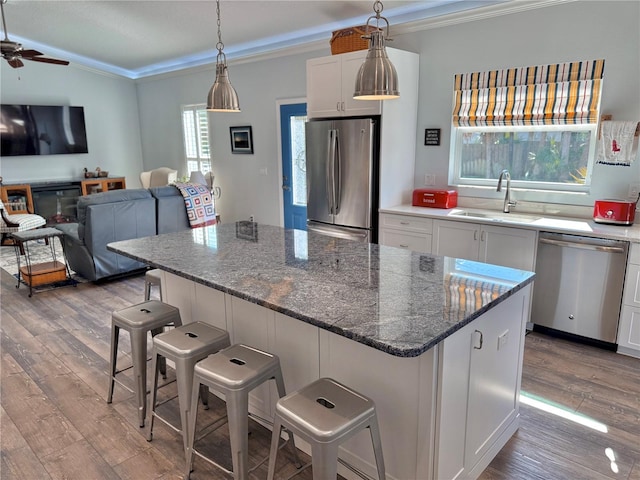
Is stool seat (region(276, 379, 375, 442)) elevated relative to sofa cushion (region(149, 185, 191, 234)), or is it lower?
lower

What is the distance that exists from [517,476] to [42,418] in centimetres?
252

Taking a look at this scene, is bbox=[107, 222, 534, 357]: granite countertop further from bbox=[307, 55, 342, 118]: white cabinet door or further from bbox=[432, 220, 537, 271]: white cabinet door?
bbox=[307, 55, 342, 118]: white cabinet door

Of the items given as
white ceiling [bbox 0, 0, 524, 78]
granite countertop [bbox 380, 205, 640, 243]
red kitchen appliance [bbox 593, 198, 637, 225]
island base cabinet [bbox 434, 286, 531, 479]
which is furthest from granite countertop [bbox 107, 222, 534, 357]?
white ceiling [bbox 0, 0, 524, 78]

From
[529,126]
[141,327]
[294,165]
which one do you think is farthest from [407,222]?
[141,327]

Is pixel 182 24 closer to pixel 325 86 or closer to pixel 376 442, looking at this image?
pixel 325 86

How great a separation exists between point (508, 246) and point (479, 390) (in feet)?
6.10

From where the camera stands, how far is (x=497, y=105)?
396 cm

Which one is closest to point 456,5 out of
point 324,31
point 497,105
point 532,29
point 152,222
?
point 532,29

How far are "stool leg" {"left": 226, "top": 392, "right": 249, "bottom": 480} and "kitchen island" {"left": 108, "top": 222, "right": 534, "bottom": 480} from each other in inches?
15.1

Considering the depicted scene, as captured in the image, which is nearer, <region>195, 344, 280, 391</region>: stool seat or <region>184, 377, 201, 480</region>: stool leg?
<region>195, 344, 280, 391</region>: stool seat

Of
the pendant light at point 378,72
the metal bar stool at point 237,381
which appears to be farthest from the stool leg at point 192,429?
the pendant light at point 378,72

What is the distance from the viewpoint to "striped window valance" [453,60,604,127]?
3.47 metres

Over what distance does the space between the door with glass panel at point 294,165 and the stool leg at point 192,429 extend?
3991 millimetres

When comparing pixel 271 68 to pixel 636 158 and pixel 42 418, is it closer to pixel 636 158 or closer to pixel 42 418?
pixel 636 158
